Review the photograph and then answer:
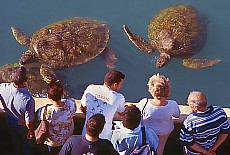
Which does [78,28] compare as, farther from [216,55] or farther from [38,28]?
[216,55]

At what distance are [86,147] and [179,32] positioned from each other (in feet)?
15.5

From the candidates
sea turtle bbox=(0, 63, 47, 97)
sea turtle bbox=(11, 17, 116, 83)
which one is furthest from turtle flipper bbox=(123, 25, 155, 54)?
sea turtle bbox=(0, 63, 47, 97)

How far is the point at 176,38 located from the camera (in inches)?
287

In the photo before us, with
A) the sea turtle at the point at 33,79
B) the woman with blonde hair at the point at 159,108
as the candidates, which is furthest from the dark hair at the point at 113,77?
the sea turtle at the point at 33,79

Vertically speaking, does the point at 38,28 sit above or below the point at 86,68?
above

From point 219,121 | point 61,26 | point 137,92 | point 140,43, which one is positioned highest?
point 61,26

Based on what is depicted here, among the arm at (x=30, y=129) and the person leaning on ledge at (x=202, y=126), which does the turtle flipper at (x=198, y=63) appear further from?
the arm at (x=30, y=129)

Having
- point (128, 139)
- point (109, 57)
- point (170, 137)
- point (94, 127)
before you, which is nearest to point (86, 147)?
point (94, 127)

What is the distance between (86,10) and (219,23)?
3045 mm

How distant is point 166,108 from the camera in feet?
12.4

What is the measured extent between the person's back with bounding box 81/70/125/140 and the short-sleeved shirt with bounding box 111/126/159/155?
314mm

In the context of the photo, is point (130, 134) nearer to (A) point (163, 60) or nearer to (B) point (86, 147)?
(B) point (86, 147)

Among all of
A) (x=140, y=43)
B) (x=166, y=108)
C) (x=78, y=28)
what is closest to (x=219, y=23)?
(x=140, y=43)

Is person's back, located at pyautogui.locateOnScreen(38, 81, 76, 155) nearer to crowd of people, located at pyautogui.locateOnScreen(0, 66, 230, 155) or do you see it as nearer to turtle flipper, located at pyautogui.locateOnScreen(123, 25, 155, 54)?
crowd of people, located at pyautogui.locateOnScreen(0, 66, 230, 155)
